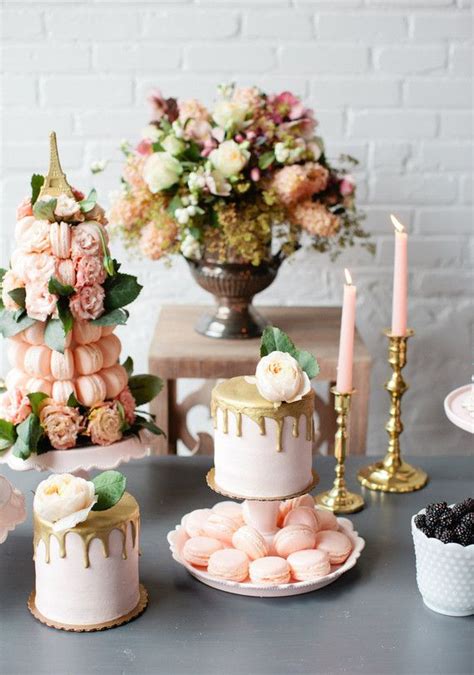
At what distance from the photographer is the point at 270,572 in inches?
45.0

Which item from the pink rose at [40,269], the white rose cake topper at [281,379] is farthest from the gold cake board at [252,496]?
the pink rose at [40,269]

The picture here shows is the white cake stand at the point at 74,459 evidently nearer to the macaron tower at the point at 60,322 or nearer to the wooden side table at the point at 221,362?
the macaron tower at the point at 60,322

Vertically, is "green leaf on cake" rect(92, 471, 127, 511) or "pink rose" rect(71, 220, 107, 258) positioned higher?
"pink rose" rect(71, 220, 107, 258)

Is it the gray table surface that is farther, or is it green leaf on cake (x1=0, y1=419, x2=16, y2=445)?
green leaf on cake (x1=0, y1=419, x2=16, y2=445)

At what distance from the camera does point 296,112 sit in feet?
6.51

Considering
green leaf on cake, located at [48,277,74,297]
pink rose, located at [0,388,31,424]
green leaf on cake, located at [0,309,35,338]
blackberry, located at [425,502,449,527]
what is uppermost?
green leaf on cake, located at [48,277,74,297]

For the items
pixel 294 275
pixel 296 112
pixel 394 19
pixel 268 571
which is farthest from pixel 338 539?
pixel 394 19

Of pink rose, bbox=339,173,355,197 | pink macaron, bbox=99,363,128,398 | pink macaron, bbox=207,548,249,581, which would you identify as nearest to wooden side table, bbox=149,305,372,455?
pink rose, bbox=339,173,355,197

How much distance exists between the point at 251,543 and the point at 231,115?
1.02 m

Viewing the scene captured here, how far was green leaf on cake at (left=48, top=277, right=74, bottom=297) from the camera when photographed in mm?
1260

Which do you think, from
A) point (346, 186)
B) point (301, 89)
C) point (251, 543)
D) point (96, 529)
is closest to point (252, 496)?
point (251, 543)

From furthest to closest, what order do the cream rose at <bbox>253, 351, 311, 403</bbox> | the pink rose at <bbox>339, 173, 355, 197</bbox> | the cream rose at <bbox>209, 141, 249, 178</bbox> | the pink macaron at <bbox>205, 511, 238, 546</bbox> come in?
the pink rose at <bbox>339, 173, 355, 197</bbox> < the cream rose at <bbox>209, 141, 249, 178</bbox> < the pink macaron at <bbox>205, 511, 238, 546</bbox> < the cream rose at <bbox>253, 351, 311, 403</bbox>

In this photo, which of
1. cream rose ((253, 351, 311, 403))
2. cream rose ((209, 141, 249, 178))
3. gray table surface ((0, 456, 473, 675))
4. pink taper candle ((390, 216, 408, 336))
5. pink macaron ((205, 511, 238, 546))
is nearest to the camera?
gray table surface ((0, 456, 473, 675))

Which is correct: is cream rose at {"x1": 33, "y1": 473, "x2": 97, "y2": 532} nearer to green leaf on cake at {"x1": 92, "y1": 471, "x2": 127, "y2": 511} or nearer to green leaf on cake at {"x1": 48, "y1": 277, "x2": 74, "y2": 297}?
green leaf on cake at {"x1": 92, "y1": 471, "x2": 127, "y2": 511}
